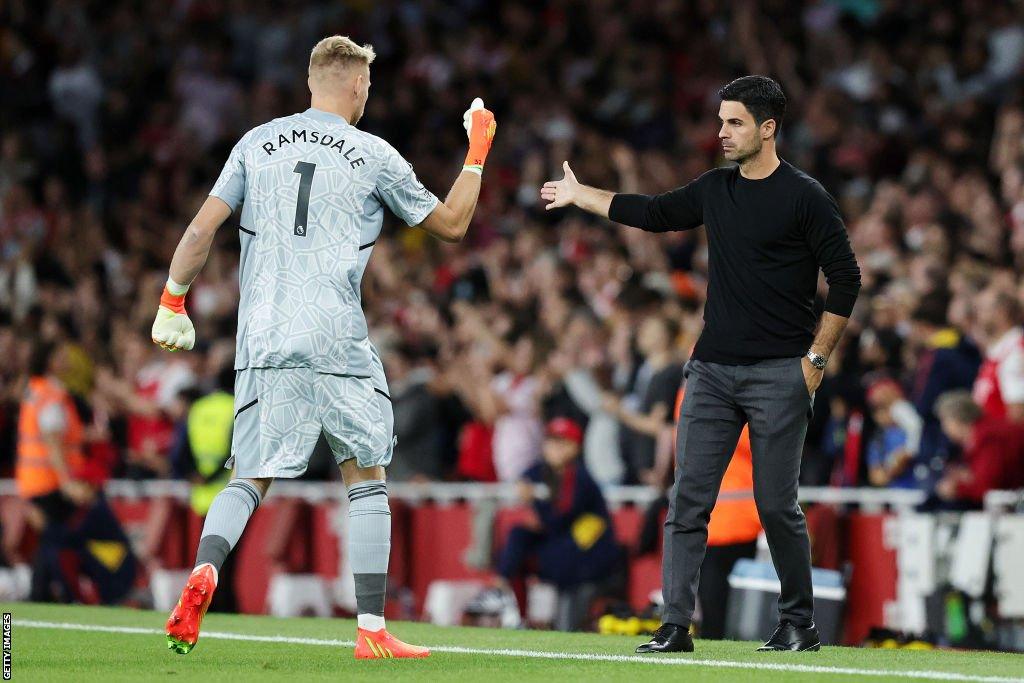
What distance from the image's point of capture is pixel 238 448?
23.3ft

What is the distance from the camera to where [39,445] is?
15000mm

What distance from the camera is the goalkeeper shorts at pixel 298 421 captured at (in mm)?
7008

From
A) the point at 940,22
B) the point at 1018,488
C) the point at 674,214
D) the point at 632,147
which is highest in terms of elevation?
the point at 940,22

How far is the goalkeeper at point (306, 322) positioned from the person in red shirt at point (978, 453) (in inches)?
192

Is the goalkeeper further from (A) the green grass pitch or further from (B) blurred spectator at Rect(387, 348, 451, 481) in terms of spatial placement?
(B) blurred spectator at Rect(387, 348, 451, 481)

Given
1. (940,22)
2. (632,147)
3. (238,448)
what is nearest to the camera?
(238,448)

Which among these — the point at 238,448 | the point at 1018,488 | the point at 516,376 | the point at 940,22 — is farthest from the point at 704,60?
the point at 238,448

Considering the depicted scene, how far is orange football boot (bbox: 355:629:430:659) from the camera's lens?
23.2 ft

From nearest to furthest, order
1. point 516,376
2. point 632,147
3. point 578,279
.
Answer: point 516,376, point 578,279, point 632,147

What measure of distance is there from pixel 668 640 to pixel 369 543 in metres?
1.32

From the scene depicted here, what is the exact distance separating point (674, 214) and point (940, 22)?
10363mm

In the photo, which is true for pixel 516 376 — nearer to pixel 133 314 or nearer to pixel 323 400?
pixel 133 314

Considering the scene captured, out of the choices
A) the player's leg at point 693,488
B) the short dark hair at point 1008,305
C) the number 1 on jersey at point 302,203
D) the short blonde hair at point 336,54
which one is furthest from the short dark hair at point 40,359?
the player's leg at point 693,488

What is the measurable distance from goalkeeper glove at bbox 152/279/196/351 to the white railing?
5.62m
